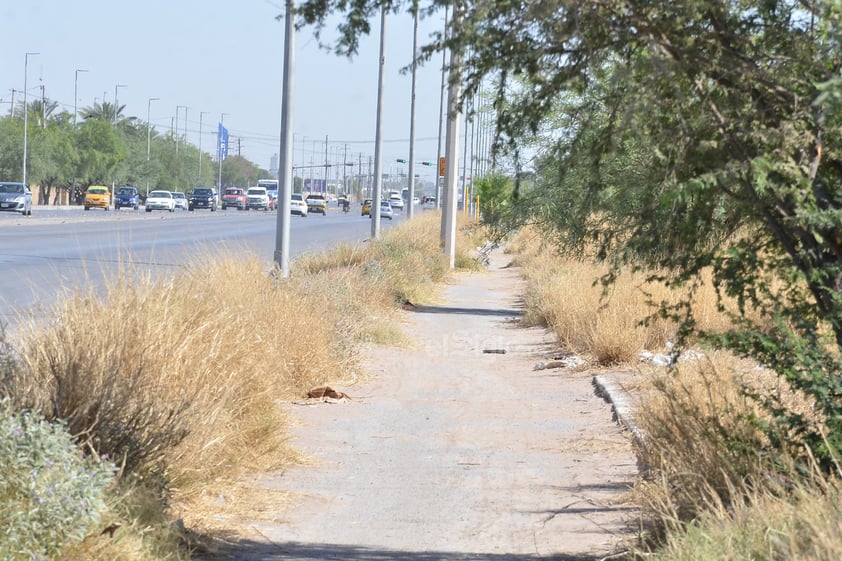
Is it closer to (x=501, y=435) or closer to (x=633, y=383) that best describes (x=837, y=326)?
(x=501, y=435)

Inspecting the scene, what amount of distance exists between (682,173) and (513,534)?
2432mm

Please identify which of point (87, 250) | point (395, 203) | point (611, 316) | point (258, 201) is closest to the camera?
point (611, 316)

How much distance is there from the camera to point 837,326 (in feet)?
19.0

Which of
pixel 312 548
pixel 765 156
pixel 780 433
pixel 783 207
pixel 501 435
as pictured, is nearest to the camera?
pixel 765 156

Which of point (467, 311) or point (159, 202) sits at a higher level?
point (159, 202)

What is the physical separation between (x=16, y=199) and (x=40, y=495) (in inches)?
2196

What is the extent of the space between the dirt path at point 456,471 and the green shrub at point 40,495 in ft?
4.73

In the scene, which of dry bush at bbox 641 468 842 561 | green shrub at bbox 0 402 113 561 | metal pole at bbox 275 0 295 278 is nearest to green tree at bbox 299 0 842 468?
dry bush at bbox 641 468 842 561

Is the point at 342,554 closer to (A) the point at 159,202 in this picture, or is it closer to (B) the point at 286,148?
(B) the point at 286,148

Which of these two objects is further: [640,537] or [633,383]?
[633,383]

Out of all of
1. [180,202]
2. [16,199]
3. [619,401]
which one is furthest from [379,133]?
[180,202]

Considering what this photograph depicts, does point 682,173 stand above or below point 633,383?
above

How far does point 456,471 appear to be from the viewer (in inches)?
350

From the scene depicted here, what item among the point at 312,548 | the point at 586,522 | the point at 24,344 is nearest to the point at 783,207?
the point at 586,522
